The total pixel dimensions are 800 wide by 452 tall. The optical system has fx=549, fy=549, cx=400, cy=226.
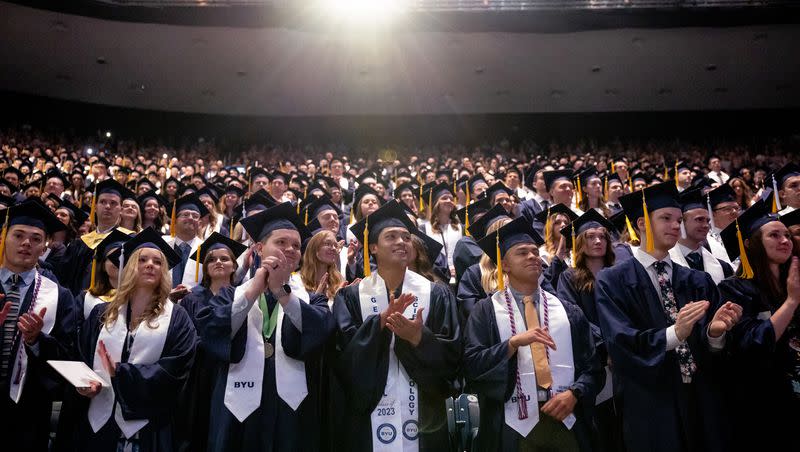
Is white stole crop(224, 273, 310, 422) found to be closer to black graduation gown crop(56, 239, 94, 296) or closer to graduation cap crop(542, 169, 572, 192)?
black graduation gown crop(56, 239, 94, 296)

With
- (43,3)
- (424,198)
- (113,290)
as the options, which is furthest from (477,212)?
(43,3)

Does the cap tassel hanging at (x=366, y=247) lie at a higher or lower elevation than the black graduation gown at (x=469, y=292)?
higher

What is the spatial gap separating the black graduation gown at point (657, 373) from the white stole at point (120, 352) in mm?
2498

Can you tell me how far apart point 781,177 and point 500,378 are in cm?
414

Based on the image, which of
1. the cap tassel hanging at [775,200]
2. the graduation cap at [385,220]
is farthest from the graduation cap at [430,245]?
the cap tassel hanging at [775,200]

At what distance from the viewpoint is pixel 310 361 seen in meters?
3.09

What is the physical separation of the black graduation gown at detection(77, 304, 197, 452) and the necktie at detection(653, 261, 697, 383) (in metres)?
2.70

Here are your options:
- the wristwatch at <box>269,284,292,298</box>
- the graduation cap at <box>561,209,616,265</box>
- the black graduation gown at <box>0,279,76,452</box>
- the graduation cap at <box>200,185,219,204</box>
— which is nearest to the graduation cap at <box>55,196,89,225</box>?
the graduation cap at <box>200,185,219,204</box>

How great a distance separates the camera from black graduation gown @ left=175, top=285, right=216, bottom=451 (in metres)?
3.20

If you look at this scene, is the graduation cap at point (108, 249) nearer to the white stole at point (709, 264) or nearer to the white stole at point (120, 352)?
the white stole at point (120, 352)

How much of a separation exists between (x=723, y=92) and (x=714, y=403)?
15.8m

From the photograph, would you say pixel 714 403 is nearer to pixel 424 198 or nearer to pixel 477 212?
pixel 477 212

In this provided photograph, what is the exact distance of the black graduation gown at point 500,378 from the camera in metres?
2.78

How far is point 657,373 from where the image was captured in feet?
9.34
